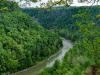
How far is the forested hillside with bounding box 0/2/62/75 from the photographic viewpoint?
35.3m

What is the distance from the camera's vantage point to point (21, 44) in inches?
1642

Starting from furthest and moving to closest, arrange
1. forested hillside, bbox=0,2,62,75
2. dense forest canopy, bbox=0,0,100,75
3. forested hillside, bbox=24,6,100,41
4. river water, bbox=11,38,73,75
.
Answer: forested hillside, bbox=24,6,100,41 < forested hillside, bbox=0,2,62,75 < river water, bbox=11,38,73,75 < dense forest canopy, bbox=0,0,100,75

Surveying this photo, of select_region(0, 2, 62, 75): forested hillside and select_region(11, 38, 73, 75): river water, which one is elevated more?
select_region(0, 2, 62, 75): forested hillside

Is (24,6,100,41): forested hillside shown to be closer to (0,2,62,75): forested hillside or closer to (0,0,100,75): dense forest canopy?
(0,0,100,75): dense forest canopy

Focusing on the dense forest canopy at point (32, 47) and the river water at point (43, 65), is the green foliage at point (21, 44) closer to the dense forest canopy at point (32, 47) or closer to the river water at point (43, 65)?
the dense forest canopy at point (32, 47)

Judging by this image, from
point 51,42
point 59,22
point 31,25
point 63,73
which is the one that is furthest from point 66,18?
point 63,73

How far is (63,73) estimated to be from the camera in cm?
2056

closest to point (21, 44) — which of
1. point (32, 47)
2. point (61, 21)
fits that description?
point (32, 47)

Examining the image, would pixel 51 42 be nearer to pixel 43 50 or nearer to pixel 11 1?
pixel 43 50

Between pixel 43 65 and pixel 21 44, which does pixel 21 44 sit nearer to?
pixel 21 44

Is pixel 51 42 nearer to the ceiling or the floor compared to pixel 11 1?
nearer to the floor

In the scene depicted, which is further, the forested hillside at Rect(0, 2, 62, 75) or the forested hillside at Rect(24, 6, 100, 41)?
the forested hillside at Rect(24, 6, 100, 41)

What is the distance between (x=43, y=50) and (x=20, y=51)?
245 inches

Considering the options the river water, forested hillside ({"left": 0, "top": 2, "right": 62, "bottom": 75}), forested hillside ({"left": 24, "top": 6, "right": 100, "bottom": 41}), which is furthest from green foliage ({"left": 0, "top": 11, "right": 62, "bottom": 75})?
forested hillside ({"left": 24, "top": 6, "right": 100, "bottom": 41})
